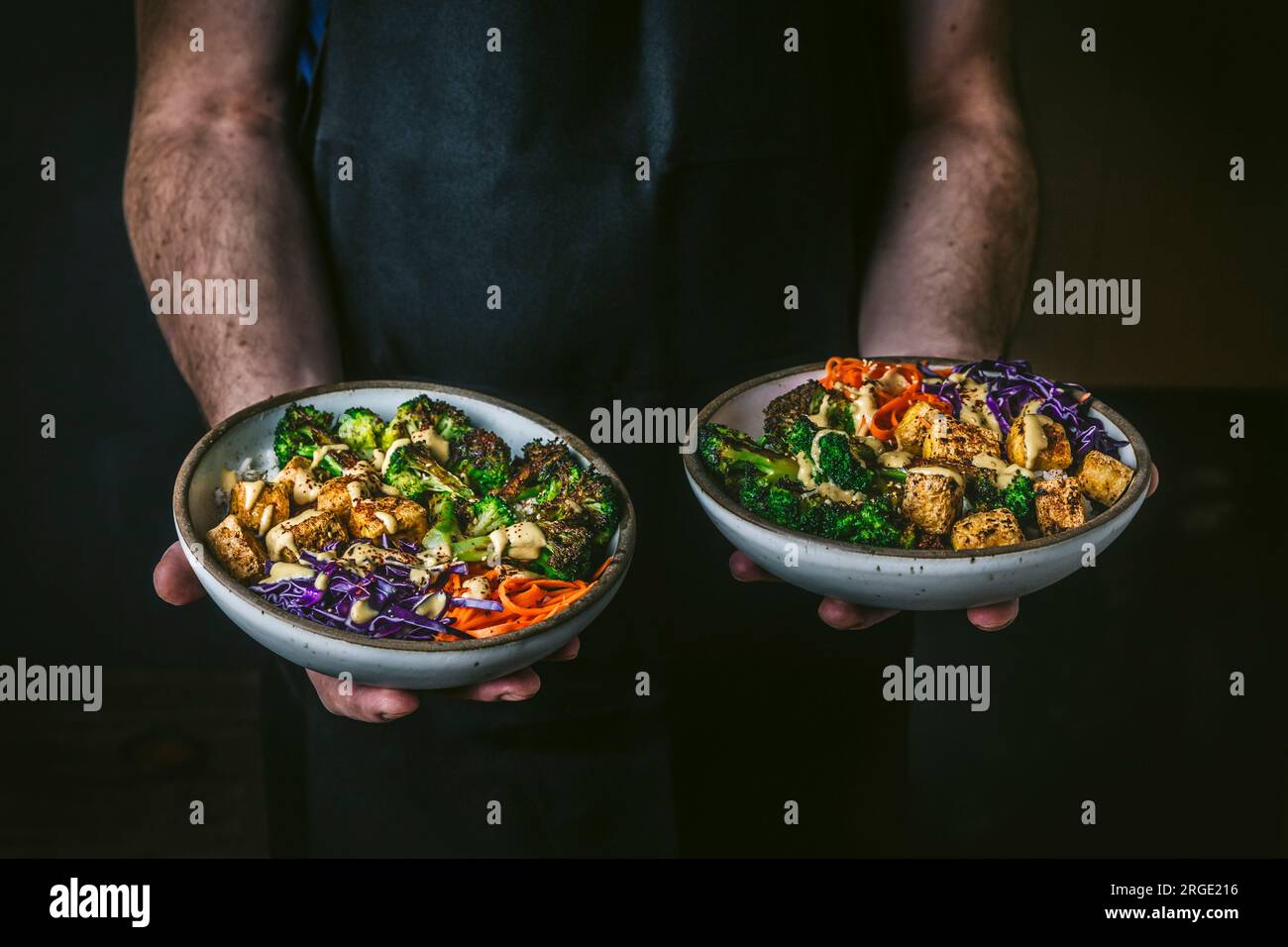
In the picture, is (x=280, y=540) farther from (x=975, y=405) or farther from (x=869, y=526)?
(x=975, y=405)

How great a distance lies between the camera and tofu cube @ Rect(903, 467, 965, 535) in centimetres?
147

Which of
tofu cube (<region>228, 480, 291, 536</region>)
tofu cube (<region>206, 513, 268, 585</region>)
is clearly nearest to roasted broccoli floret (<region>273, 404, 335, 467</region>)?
tofu cube (<region>228, 480, 291, 536</region>)

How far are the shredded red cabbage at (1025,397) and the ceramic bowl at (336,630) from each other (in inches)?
20.8

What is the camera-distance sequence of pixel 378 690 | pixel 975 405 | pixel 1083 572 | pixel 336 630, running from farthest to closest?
pixel 1083 572, pixel 975 405, pixel 378 690, pixel 336 630

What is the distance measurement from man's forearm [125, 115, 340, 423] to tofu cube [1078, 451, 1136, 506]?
1195 millimetres

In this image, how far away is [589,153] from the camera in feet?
6.14

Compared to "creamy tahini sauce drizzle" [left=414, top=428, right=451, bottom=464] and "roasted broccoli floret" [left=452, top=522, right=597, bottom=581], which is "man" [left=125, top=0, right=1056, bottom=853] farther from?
"roasted broccoli floret" [left=452, top=522, right=597, bottom=581]

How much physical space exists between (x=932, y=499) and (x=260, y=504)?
0.83 metres

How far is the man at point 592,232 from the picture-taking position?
1.87m

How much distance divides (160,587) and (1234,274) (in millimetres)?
2787

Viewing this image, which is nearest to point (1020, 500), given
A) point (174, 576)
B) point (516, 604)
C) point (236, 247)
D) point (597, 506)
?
point (597, 506)

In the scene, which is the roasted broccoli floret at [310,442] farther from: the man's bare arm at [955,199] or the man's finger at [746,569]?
the man's bare arm at [955,199]

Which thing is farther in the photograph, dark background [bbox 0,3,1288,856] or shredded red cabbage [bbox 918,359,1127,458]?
dark background [bbox 0,3,1288,856]

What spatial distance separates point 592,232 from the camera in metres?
1.91
